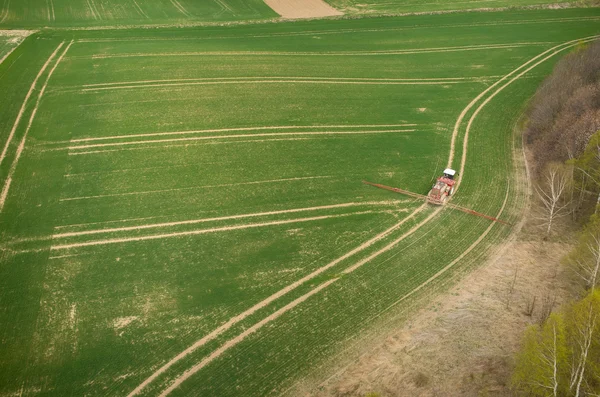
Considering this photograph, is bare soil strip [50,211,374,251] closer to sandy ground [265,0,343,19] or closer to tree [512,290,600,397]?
tree [512,290,600,397]

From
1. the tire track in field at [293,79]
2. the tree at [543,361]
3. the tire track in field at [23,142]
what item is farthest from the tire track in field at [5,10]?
the tree at [543,361]

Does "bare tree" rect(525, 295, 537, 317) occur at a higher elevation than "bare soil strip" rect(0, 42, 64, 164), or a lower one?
lower

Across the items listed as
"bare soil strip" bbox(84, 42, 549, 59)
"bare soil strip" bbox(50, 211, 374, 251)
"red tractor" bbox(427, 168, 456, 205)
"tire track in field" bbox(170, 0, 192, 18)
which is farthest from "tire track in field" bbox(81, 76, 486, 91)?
"bare soil strip" bbox(50, 211, 374, 251)

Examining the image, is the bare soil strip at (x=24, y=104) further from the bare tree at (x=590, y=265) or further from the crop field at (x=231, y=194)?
the bare tree at (x=590, y=265)

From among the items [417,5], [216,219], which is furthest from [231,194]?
[417,5]

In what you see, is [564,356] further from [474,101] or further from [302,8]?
[302,8]

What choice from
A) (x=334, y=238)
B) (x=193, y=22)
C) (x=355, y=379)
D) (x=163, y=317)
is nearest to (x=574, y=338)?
(x=355, y=379)

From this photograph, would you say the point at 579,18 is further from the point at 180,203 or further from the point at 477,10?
the point at 180,203
